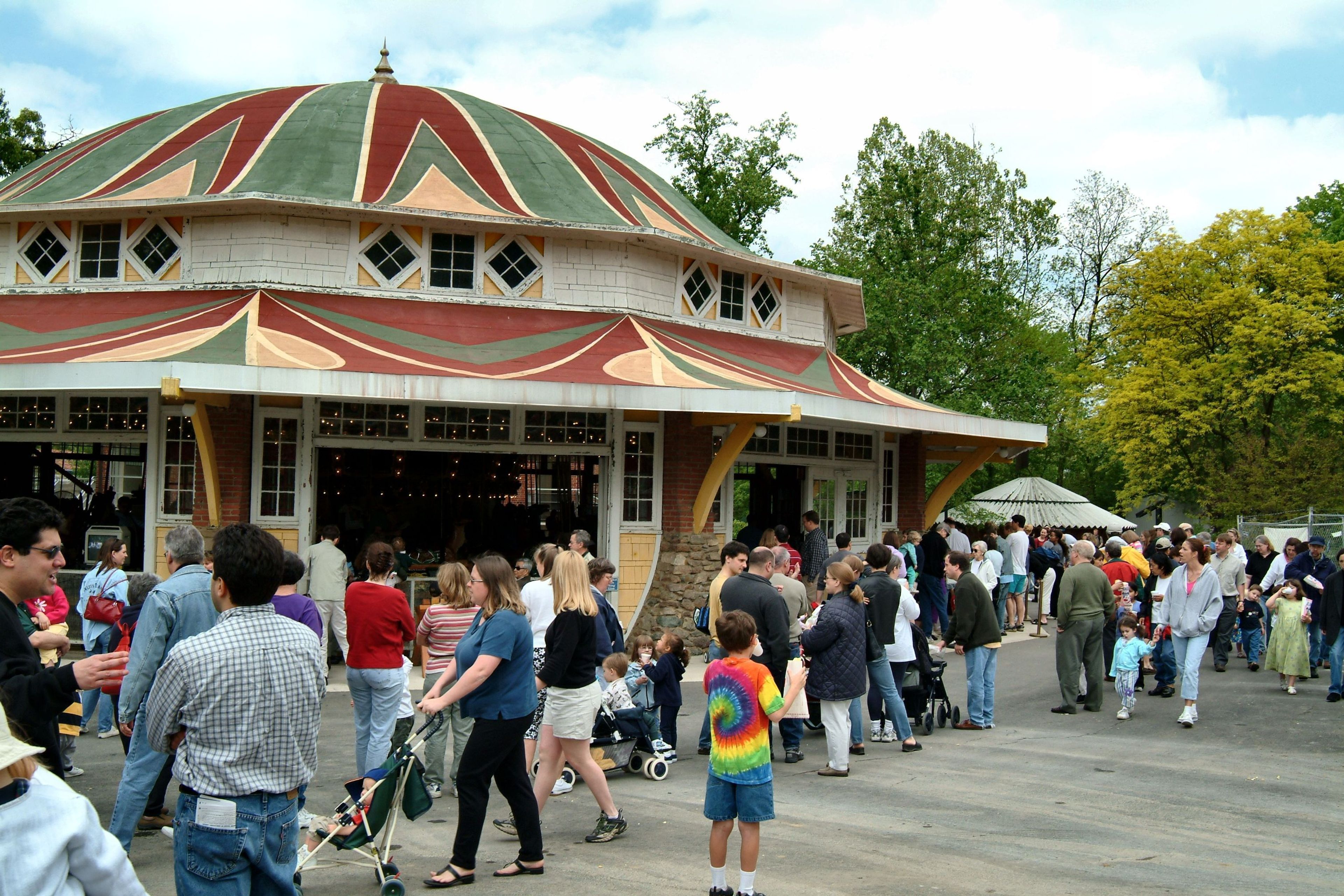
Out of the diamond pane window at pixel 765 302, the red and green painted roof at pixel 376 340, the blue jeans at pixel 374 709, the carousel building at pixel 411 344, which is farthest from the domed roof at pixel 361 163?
the blue jeans at pixel 374 709

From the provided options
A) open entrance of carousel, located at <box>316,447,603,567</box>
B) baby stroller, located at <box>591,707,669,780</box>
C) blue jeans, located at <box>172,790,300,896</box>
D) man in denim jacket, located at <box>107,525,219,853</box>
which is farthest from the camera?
open entrance of carousel, located at <box>316,447,603,567</box>

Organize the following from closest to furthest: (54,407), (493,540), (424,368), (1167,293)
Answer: (424,368)
(54,407)
(493,540)
(1167,293)

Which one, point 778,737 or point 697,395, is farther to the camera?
point 697,395

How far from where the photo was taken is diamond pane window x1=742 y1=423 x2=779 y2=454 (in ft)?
52.0

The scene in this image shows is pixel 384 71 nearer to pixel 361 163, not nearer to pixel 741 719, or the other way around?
pixel 361 163

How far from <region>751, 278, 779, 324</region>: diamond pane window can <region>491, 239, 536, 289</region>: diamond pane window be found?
12.1ft

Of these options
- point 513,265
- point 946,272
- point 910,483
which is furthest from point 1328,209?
point 513,265

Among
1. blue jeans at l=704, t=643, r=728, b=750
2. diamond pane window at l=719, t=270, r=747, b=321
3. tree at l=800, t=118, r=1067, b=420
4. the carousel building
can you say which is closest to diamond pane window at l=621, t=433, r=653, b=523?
the carousel building

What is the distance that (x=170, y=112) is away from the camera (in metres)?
18.4

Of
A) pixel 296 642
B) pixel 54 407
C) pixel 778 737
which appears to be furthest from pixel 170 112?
pixel 296 642

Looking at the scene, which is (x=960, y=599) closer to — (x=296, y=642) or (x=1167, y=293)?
(x=296, y=642)

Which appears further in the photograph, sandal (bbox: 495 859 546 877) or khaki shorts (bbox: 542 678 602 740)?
khaki shorts (bbox: 542 678 602 740)

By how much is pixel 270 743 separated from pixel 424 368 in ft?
31.1

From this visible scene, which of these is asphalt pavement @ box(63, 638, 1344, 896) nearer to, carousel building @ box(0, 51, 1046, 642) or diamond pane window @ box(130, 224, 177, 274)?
carousel building @ box(0, 51, 1046, 642)
